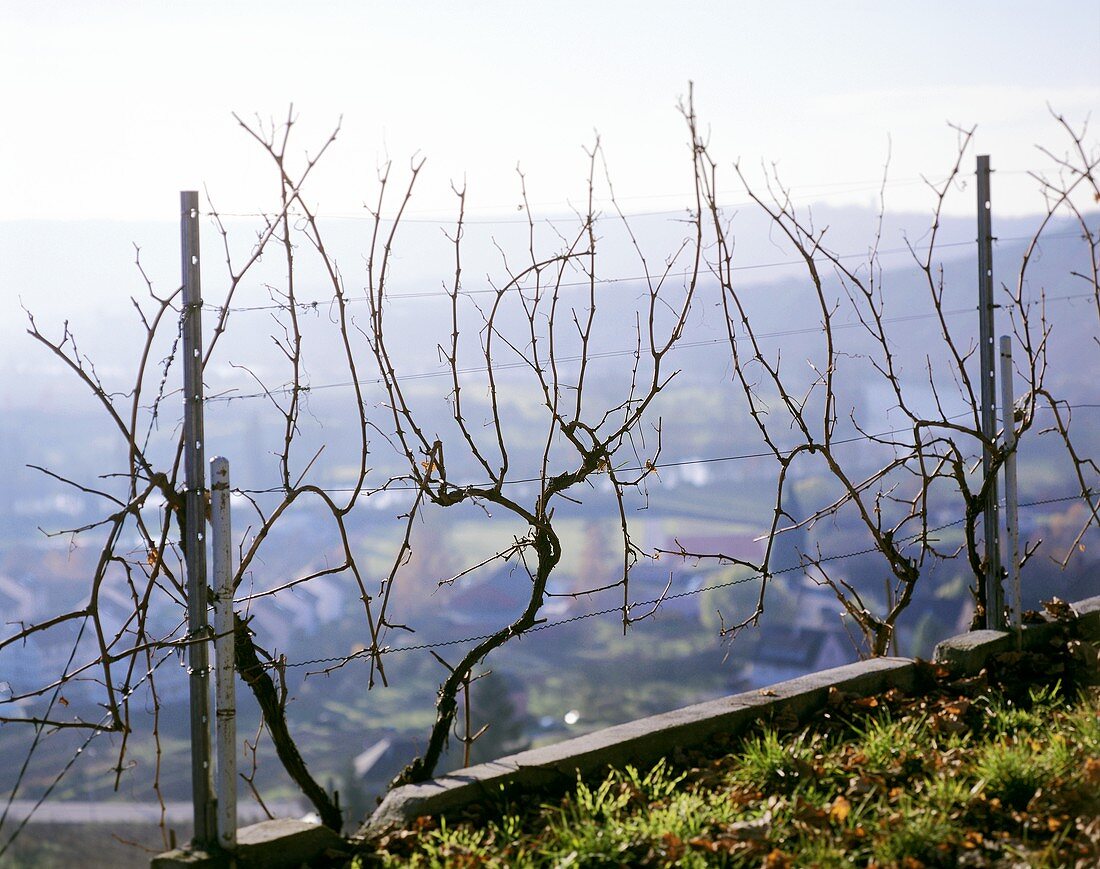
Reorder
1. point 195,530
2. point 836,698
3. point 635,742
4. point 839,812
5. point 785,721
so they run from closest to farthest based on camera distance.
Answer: point 839,812
point 195,530
point 635,742
point 785,721
point 836,698

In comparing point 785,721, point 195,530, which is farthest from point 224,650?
point 785,721

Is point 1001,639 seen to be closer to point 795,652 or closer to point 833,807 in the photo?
point 833,807

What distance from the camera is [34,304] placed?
3486 millimetres

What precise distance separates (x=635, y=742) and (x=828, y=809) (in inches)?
27.9

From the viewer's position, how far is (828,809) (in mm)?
2926

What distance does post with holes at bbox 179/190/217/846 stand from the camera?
116 inches

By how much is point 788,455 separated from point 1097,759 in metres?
1.84

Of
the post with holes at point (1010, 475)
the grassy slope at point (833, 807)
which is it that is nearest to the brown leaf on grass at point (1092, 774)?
the grassy slope at point (833, 807)

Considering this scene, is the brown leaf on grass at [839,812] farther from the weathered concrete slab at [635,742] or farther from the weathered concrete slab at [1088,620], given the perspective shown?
the weathered concrete slab at [1088,620]

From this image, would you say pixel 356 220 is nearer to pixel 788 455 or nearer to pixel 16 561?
pixel 788 455

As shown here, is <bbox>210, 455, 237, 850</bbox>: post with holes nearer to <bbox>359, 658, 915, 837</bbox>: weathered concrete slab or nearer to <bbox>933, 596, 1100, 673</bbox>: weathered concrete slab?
<bbox>359, 658, 915, 837</bbox>: weathered concrete slab

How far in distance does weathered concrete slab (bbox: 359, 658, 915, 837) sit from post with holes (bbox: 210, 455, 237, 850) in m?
0.39

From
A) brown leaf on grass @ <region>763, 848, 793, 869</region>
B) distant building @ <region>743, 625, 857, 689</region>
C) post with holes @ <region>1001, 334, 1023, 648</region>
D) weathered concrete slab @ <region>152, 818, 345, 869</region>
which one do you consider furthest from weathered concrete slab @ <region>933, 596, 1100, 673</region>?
distant building @ <region>743, 625, 857, 689</region>

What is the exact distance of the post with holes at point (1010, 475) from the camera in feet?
15.3
